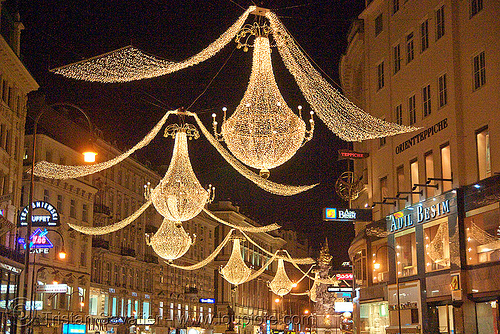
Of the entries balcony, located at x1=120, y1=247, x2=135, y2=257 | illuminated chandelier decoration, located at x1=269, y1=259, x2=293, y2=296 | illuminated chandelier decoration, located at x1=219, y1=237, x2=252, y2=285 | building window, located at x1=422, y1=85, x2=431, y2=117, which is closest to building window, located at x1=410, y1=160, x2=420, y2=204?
building window, located at x1=422, y1=85, x2=431, y2=117

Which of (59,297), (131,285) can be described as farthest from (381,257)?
(131,285)

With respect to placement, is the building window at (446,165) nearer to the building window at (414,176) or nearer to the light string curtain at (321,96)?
the building window at (414,176)

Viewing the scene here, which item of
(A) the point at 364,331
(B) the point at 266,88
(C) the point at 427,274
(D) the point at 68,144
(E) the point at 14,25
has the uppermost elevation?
(E) the point at 14,25

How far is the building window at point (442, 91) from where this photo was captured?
29156 millimetres

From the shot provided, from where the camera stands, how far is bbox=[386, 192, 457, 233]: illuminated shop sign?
27.9 m

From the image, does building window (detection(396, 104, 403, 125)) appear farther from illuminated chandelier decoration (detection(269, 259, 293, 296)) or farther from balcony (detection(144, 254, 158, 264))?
balcony (detection(144, 254, 158, 264))

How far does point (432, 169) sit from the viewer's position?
100ft

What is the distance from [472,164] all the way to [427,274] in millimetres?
6219

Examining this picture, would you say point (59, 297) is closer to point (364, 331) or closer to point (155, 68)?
point (364, 331)

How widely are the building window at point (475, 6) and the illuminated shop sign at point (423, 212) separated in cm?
713

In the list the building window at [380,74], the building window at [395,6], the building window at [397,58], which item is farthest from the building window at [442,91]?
the building window at [380,74]

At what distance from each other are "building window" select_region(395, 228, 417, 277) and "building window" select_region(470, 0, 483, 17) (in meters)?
10.4

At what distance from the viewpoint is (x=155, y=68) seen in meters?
Answer: 15.2

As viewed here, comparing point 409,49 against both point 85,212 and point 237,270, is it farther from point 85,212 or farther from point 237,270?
point 85,212
